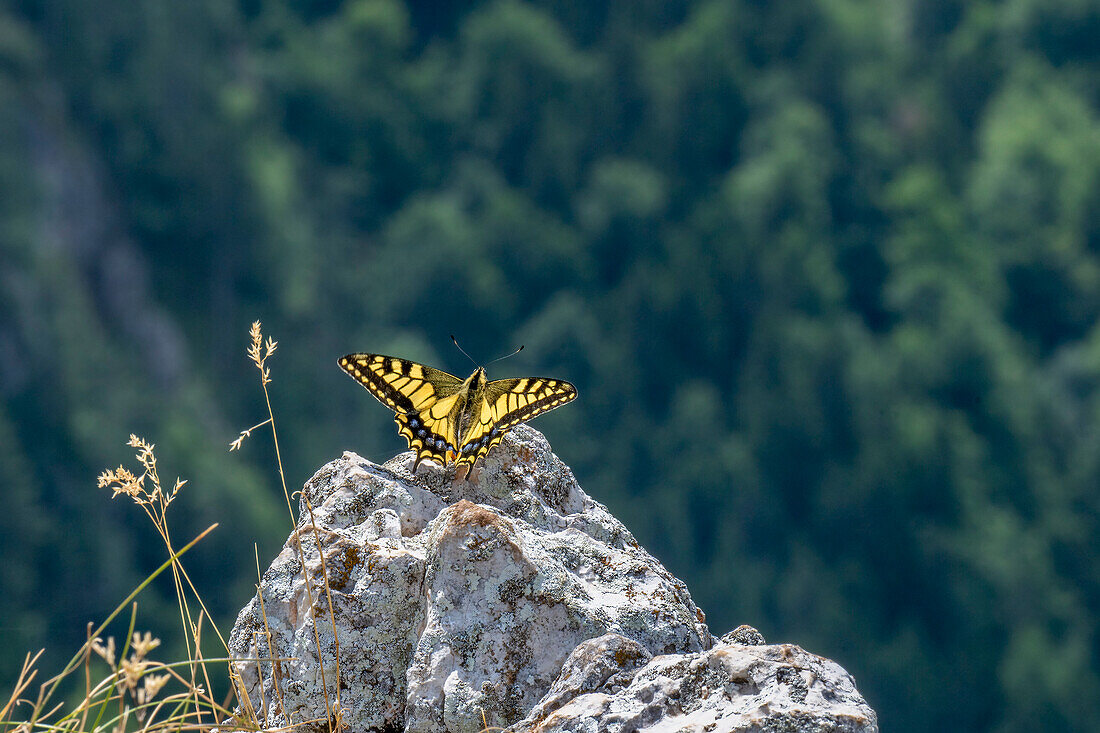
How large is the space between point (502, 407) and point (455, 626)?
589 mm

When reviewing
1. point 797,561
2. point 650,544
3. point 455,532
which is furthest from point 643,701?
point 797,561

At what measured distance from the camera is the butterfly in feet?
7.72

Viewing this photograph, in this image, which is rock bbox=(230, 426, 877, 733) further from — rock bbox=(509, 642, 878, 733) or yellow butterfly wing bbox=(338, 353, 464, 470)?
yellow butterfly wing bbox=(338, 353, 464, 470)

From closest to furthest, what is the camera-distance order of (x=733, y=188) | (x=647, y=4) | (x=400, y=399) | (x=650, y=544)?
(x=400, y=399) < (x=650, y=544) < (x=733, y=188) < (x=647, y=4)

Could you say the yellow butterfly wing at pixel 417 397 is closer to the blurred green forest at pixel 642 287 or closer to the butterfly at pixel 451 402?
the butterfly at pixel 451 402

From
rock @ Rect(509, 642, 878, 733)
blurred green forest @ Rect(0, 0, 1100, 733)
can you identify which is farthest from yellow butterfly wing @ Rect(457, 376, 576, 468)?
blurred green forest @ Rect(0, 0, 1100, 733)

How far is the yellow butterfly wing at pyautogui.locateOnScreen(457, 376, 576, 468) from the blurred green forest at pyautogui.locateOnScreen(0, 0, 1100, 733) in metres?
21.6

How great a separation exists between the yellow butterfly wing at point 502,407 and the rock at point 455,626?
162mm

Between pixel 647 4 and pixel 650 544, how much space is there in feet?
71.1

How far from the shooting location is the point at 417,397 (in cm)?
258

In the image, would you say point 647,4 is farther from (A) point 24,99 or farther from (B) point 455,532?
(B) point 455,532

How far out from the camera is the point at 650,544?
27.9m

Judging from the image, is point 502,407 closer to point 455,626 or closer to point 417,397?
point 417,397

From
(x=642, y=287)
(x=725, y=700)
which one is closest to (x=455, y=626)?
(x=725, y=700)
